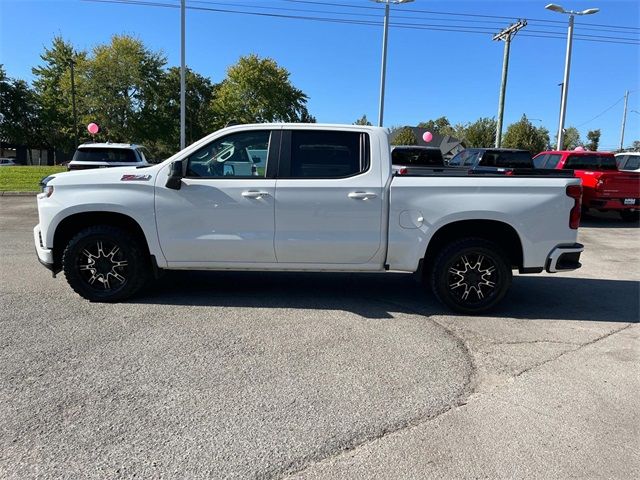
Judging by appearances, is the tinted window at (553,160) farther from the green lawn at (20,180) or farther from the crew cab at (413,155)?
the green lawn at (20,180)

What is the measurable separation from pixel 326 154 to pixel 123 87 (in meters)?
49.6

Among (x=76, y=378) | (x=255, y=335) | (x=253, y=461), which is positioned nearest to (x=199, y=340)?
(x=255, y=335)

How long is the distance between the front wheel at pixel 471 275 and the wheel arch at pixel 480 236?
14cm

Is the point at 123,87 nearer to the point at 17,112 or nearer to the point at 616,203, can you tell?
the point at 17,112

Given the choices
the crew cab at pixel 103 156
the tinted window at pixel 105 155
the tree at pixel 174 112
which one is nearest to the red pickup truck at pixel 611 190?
the crew cab at pixel 103 156

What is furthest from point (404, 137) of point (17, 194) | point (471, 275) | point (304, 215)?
point (304, 215)

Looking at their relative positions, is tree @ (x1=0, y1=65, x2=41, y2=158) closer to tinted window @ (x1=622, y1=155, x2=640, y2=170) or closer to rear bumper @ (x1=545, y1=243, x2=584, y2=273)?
tinted window @ (x1=622, y1=155, x2=640, y2=170)

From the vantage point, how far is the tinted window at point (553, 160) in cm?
1539

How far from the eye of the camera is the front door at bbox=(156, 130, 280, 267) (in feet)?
17.1

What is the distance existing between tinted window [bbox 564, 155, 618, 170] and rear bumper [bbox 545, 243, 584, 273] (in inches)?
435

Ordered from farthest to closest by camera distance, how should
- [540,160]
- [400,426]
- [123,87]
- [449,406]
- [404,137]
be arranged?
[404,137] → [123,87] → [540,160] → [449,406] → [400,426]

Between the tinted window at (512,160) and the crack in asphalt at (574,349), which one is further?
the tinted window at (512,160)

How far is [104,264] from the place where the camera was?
5379 mm

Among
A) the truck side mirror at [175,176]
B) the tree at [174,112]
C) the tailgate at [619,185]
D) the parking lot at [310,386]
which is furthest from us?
the tree at [174,112]
